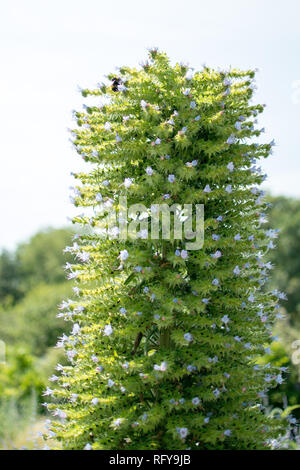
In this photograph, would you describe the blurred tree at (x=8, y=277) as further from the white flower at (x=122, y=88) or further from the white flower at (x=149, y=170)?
the white flower at (x=149, y=170)

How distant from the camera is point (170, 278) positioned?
451cm

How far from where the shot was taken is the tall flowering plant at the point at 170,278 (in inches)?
179

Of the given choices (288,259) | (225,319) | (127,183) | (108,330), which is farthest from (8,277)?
(225,319)

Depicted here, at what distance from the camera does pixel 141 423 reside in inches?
170

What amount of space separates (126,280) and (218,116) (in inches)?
73.2

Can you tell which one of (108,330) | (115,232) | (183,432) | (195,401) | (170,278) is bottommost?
(183,432)

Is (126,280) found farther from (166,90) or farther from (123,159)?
(166,90)

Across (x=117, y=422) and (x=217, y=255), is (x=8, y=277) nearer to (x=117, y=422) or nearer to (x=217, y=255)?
(x=117, y=422)

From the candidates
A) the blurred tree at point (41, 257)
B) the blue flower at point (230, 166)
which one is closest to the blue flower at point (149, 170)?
the blue flower at point (230, 166)

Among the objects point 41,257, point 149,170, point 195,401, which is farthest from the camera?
point 41,257

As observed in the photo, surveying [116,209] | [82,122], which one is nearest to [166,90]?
[82,122]

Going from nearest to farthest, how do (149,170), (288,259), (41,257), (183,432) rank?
1. (183,432)
2. (149,170)
3. (288,259)
4. (41,257)

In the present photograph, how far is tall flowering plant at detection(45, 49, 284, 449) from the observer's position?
14.9ft

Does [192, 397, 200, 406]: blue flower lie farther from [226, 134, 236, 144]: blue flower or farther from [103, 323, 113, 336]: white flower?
[226, 134, 236, 144]: blue flower
